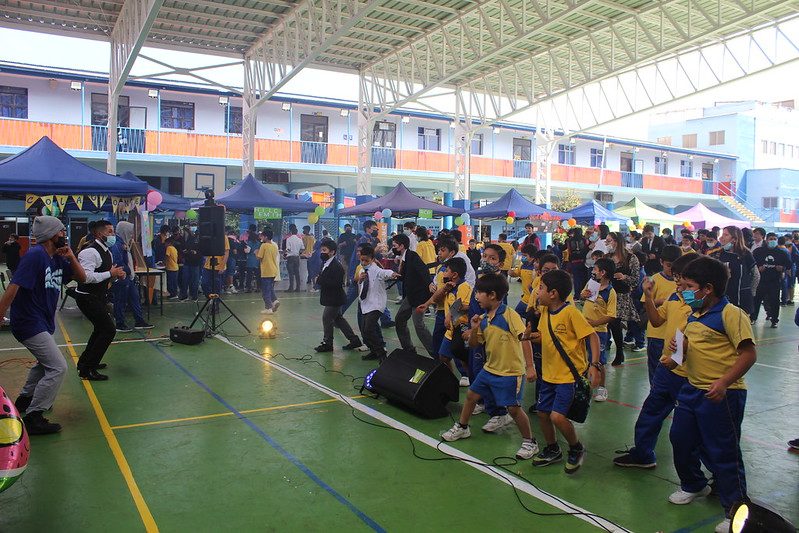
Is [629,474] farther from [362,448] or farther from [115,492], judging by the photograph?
[115,492]

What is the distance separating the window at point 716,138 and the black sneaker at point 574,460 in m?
43.5

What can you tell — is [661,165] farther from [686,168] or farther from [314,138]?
[314,138]

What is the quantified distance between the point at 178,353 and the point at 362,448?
4.37 meters

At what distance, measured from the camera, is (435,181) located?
2991cm

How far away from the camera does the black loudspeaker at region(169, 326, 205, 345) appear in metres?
8.84

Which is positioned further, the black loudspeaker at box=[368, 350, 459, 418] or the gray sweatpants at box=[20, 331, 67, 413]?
the black loudspeaker at box=[368, 350, 459, 418]

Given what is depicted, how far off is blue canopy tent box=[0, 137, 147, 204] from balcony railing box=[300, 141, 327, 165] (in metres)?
14.6

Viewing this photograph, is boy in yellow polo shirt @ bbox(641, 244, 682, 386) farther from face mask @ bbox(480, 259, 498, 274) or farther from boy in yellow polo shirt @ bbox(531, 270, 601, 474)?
face mask @ bbox(480, 259, 498, 274)

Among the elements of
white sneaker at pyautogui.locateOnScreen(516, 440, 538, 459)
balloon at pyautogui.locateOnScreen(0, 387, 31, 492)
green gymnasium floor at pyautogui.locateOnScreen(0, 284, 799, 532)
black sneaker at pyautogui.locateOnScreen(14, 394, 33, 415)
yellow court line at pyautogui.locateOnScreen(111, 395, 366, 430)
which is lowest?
green gymnasium floor at pyautogui.locateOnScreen(0, 284, 799, 532)

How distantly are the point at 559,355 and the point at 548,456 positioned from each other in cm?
81

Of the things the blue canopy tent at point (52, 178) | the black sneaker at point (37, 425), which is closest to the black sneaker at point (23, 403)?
the black sneaker at point (37, 425)

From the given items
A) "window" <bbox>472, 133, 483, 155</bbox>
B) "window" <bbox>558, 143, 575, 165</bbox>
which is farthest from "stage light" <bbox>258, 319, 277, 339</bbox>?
"window" <bbox>558, 143, 575, 165</bbox>

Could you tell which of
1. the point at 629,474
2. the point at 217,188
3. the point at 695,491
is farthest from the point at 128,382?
the point at 217,188

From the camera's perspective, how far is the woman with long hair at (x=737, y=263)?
33.8 ft
